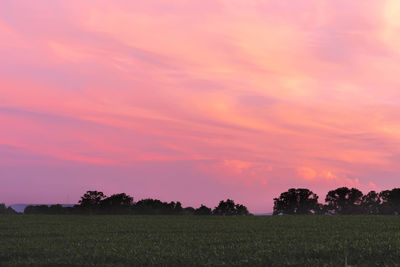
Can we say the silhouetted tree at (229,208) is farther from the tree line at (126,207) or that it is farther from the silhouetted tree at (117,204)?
the silhouetted tree at (117,204)

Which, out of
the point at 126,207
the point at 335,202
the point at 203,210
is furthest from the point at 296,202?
the point at 126,207

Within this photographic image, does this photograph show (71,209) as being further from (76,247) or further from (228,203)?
(76,247)

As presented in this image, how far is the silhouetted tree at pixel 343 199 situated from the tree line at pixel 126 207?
25457 mm

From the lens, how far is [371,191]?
11262 centimetres

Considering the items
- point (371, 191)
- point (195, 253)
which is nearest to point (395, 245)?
point (195, 253)

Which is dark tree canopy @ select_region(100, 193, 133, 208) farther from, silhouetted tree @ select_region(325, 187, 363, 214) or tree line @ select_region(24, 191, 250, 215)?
silhouetted tree @ select_region(325, 187, 363, 214)

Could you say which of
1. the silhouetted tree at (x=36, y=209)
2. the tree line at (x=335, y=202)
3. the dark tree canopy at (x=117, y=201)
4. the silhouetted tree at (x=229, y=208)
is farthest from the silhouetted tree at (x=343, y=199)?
the silhouetted tree at (x=36, y=209)

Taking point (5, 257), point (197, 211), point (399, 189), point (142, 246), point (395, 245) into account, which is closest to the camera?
point (395, 245)

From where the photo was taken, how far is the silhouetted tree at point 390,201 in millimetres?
107312

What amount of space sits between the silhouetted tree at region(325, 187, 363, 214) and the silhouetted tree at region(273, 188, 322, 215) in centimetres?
351

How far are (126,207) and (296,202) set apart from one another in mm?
43873

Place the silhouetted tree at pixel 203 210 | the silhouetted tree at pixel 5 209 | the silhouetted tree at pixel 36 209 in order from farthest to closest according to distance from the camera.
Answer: the silhouetted tree at pixel 5 209, the silhouetted tree at pixel 36 209, the silhouetted tree at pixel 203 210

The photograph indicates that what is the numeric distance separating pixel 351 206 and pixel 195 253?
100 meters

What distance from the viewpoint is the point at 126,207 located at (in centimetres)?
10525
